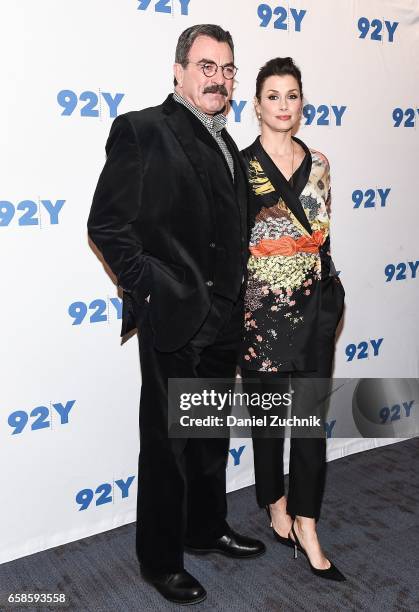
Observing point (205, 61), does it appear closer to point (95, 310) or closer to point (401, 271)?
point (95, 310)

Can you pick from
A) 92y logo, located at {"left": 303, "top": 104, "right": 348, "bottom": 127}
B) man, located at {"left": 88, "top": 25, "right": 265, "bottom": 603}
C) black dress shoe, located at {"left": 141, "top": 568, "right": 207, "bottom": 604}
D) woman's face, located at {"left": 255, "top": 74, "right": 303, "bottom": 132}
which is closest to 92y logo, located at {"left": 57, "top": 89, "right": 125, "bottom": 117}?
man, located at {"left": 88, "top": 25, "right": 265, "bottom": 603}

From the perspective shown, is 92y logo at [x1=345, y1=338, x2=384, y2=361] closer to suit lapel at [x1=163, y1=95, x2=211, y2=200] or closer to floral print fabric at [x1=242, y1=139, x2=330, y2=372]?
floral print fabric at [x1=242, y1=139, x2=330, y2=372]

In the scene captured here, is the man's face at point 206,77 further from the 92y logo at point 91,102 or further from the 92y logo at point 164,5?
the 92y logo at point 164,5

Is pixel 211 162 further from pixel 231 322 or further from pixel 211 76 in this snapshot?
pixel 231 322

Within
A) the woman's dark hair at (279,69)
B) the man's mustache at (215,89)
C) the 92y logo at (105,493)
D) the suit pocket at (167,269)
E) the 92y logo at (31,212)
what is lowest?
the 92y logo at (105,493)

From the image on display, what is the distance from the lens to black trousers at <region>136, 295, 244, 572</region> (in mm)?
2629

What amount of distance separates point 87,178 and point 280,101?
35.5 inches

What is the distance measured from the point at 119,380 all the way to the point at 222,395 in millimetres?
643

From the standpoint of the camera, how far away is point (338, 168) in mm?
3963

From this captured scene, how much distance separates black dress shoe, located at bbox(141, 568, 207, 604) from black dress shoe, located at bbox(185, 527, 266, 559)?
31 cm

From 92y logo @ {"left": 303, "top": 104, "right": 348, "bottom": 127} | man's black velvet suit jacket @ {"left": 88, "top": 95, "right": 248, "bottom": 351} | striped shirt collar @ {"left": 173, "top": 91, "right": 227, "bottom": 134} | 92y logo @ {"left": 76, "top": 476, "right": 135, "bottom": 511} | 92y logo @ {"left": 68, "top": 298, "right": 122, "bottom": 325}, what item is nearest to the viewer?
man's black velvet suit jacket @ {"left": 88, "top": 95, "right": 248, "bottom": 351}

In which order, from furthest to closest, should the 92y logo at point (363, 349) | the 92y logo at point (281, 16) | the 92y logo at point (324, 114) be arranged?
the 92y logo at point (363, 349) < the 92y logo at point (324, 114) < the 92y logo at point (281, 16)

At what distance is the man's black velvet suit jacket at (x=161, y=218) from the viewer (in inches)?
96.5
